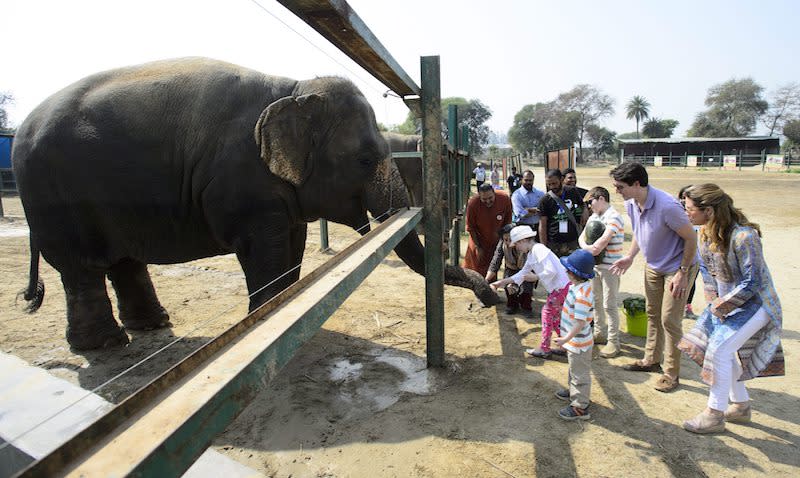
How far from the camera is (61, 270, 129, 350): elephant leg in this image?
433 centimetres

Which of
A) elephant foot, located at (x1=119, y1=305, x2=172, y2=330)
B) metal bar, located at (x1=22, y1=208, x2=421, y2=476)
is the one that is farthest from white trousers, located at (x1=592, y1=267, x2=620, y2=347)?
elephant foot, located at (x1=119, y1=305, x2=172, y2=330)

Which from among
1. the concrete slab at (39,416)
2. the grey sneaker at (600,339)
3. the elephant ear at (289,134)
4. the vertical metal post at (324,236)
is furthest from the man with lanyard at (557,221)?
the concrete slab at (39,416)

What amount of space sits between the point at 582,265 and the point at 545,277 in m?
0.90

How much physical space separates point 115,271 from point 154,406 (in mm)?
4600

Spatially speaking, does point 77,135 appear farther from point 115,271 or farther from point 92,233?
point 115,271

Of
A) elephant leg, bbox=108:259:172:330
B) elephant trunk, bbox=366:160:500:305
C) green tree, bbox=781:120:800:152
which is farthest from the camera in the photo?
green tree, bbox=781:120:800:152

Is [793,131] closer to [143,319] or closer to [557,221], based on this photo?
[557,221]

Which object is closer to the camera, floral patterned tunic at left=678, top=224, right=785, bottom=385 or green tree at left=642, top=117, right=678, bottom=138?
floral patterned tunic at left=678, top=224, right=785, bottom=385

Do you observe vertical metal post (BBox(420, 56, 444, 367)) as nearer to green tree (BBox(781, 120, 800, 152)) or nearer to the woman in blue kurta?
the woman in blue kurta

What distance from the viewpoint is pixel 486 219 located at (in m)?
6.16

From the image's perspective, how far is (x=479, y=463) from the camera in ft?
9.23

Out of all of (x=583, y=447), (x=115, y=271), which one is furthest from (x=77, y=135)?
(x=583, y=447)

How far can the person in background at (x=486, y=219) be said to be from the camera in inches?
239

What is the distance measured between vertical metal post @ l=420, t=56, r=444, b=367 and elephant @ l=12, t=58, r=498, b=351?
0.92ft
